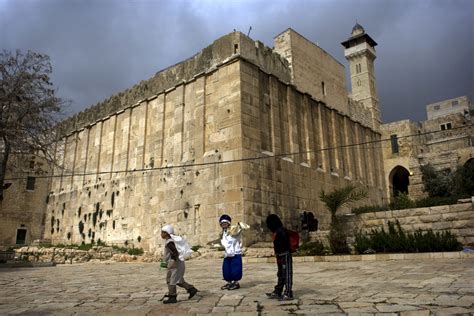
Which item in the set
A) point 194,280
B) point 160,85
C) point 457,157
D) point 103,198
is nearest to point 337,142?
point 457,157

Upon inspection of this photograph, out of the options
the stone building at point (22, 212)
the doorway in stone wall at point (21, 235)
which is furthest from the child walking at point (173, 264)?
the doorway in stone wall at point (21, 235)

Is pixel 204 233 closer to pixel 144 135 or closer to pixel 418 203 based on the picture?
pixel 144 135

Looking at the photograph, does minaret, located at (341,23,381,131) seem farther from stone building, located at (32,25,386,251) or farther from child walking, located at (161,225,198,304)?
child walking, located at (161,225,198,304)

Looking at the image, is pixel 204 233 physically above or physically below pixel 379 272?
above

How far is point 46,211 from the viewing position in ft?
84.3

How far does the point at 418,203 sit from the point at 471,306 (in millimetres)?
12342

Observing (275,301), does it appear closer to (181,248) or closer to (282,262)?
(282,262)

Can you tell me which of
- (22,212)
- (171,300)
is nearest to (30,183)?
(22,212)

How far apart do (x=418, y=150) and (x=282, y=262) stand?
2694 centimetres

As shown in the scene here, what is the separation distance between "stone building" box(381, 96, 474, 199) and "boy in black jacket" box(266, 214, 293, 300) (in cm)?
2075

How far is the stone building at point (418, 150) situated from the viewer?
24.6 metres

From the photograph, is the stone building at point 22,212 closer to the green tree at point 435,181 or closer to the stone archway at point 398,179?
the stone archway at point 398,179

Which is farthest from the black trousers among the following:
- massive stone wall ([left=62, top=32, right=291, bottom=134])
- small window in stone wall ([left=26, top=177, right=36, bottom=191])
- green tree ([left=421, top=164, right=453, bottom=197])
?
small window in stone wall ([left=26, top=177, right=36, bottom=191])

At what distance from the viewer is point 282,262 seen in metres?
5.41
